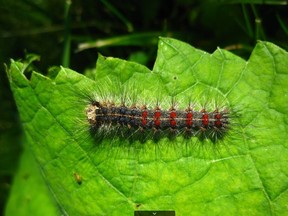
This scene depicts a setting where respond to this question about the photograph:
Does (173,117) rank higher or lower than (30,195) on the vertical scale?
higher

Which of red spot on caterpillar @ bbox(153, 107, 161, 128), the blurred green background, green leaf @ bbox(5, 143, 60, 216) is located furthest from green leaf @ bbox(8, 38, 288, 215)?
the blurred green background

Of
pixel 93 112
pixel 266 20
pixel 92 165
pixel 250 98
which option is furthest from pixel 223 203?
pixel 266 20

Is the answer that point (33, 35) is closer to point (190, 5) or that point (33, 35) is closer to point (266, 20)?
point (190, 5)

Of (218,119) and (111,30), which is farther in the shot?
(111,30)

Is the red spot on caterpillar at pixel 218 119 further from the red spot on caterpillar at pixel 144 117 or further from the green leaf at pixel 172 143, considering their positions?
the red spot on caterpillar at pixel 144 117

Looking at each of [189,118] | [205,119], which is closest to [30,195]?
[189,118]

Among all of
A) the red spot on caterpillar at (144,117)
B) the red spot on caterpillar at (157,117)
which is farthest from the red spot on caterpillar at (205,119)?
the red spot on caterpillar at (144,117)

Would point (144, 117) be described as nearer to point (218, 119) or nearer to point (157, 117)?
point (157, 117)
